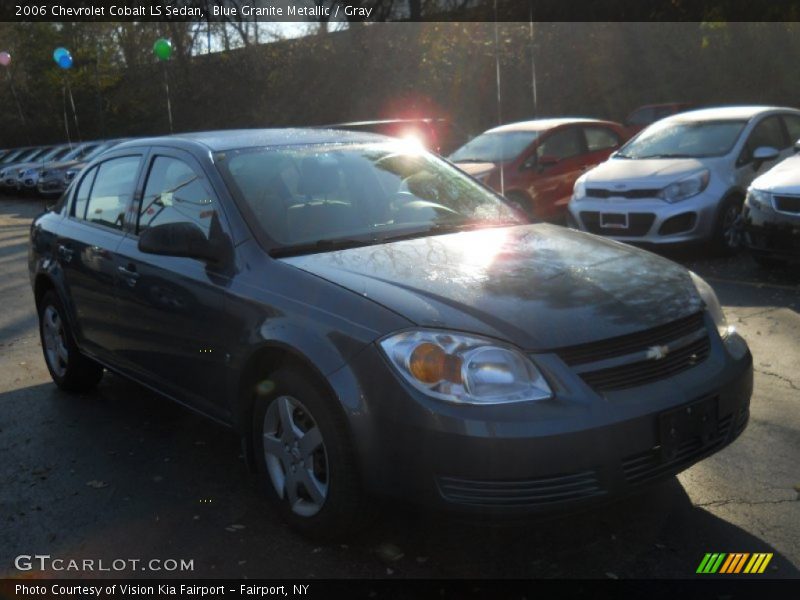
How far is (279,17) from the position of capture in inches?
1298

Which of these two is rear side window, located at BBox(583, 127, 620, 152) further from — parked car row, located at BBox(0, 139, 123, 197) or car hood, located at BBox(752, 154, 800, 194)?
parked car row, located at BBox(0, 139, 123, 197)

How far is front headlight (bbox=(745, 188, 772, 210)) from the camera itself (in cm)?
805

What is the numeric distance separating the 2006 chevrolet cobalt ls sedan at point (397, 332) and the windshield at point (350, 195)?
0.01m

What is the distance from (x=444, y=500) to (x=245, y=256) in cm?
150

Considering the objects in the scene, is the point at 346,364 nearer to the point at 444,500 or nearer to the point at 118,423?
the point at 444,500

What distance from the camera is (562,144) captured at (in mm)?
12609

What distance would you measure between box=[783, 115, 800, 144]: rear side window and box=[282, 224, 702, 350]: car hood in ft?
25.1

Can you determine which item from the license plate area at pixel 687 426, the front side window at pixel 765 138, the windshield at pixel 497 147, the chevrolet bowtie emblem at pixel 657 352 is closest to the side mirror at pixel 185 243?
the chevrolet bowtie emblem at pixel 657 352

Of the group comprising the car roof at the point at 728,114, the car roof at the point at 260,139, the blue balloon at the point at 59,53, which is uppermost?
the blue balloon at the point at 59,53

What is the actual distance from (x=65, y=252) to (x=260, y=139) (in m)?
1.71

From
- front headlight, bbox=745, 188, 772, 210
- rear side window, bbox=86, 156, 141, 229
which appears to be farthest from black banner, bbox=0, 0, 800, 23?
rear side window, bbox=86, 156, 141, 229

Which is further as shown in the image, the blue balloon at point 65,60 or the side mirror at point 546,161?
the blue balloon at point 65,60

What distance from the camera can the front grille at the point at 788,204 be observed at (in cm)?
782

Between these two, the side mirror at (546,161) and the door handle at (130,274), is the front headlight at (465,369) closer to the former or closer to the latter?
the door handle at (130,274)
